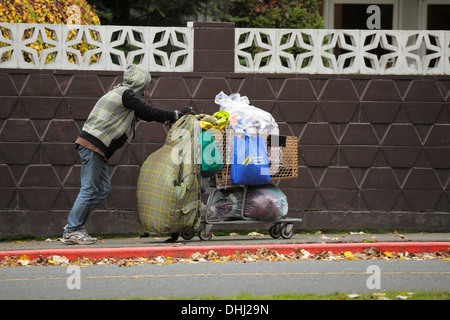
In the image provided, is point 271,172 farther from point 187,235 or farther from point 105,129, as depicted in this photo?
point 105,129

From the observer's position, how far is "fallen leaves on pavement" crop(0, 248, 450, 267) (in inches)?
359

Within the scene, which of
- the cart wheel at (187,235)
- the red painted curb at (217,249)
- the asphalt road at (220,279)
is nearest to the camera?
the asphalt road at (220,279)

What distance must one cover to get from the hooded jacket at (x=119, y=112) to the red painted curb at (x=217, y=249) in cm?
130

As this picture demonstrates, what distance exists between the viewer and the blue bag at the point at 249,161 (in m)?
9.95

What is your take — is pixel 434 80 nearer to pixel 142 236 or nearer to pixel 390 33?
pixel 390 33

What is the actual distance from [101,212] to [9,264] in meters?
2.15

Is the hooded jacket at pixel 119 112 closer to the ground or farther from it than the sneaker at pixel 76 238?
farther from it

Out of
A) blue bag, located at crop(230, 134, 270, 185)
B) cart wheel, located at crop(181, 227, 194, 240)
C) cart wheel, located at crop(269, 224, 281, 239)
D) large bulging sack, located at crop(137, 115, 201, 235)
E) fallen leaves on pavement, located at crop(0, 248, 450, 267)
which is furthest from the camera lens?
cart wheel, located at crop(269, 224, 281, 239)
